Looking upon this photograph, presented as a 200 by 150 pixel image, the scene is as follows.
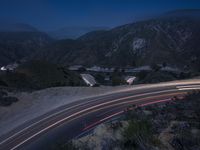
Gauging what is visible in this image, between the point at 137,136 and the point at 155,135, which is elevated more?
the point at 137,136

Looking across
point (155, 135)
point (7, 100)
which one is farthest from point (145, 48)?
point (155, 135)

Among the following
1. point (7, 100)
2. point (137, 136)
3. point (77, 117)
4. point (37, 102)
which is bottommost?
point (77, 117)

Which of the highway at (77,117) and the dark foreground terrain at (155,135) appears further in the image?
the highway at (77,117)

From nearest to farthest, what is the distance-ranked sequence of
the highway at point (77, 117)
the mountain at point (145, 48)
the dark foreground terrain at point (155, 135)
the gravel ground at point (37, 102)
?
the dark foreground terrain at point (155, 135) < the highway at point (77, 117) < the gravel ground at point (37, 102) < the mountain at point (145, 48)

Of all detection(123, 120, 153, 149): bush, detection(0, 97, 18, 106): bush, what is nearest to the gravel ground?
detection(0, 97, 18, 106): bush

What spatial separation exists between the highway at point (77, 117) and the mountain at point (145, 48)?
70.3m

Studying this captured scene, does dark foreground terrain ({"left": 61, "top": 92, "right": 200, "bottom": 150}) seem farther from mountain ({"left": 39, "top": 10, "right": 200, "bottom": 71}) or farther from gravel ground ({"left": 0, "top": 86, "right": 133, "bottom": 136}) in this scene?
mountain ({"left": 39, "top": 10, "right": 200, "bottom": 71})

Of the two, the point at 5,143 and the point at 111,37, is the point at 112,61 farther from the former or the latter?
the point at 5,143

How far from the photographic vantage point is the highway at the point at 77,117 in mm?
14082

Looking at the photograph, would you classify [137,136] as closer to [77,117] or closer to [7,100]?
[77,117]

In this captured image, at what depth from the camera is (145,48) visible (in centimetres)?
11512

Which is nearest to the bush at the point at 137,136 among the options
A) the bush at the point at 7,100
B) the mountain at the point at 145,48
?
the bush at the point at 7,100

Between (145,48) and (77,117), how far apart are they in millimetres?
102474

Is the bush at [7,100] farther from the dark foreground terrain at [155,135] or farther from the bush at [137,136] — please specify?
the bush at [137,136]
